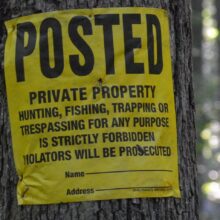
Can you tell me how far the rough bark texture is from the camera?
3150mm

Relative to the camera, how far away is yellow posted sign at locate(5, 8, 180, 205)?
3135 mm

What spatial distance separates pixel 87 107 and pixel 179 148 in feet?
1.38

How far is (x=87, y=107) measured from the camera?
124 inches

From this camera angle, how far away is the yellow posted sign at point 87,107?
10.3 feet

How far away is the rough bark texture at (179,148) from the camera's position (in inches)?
124

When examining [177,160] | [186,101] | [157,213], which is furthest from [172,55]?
[157,213]

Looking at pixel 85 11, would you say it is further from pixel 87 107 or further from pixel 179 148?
pixel 179 148

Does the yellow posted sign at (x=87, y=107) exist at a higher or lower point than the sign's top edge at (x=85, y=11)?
lower

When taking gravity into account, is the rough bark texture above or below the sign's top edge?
below

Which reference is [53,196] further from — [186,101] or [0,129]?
[186,101]

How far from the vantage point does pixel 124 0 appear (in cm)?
323

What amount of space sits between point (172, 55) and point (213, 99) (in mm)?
16800

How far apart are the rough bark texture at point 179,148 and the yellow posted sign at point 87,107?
36mm

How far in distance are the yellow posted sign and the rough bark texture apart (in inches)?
1.4
